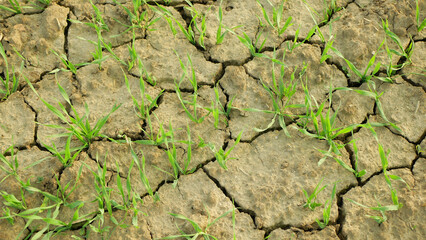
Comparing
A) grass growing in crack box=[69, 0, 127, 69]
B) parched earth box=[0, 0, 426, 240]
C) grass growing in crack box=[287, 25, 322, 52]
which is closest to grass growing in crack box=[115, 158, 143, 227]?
parched earth box=[0, 0, 426, 240]

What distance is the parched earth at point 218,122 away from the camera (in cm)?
229

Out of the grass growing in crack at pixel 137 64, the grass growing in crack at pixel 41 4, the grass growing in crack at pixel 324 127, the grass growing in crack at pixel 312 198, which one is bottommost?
the grass growing in crack at pixel 312 198

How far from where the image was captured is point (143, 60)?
281 centimetres

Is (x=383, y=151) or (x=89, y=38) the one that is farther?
(x=89, y=38)

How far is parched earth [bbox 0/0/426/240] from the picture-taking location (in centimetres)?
229

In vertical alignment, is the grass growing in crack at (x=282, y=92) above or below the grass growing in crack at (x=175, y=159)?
above

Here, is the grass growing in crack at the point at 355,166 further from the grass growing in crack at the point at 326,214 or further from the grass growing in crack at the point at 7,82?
the grass growing in crack at the point at 7,82

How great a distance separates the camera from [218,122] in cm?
261

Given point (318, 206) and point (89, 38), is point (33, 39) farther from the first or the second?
point (318, 206)

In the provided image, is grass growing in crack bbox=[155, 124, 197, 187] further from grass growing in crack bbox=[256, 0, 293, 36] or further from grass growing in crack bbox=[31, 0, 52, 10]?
grass growing in crack bbox=[31, 0, 52, 10]

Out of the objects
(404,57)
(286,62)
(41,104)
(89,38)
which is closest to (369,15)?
(404,57)

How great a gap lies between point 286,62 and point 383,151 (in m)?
0.81

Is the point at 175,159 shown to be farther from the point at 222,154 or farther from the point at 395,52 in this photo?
the point at 395,52

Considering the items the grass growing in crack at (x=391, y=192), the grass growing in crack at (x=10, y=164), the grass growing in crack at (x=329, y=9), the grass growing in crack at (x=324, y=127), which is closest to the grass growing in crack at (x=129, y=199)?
the grass growing in crack at (x=10, y=164)
